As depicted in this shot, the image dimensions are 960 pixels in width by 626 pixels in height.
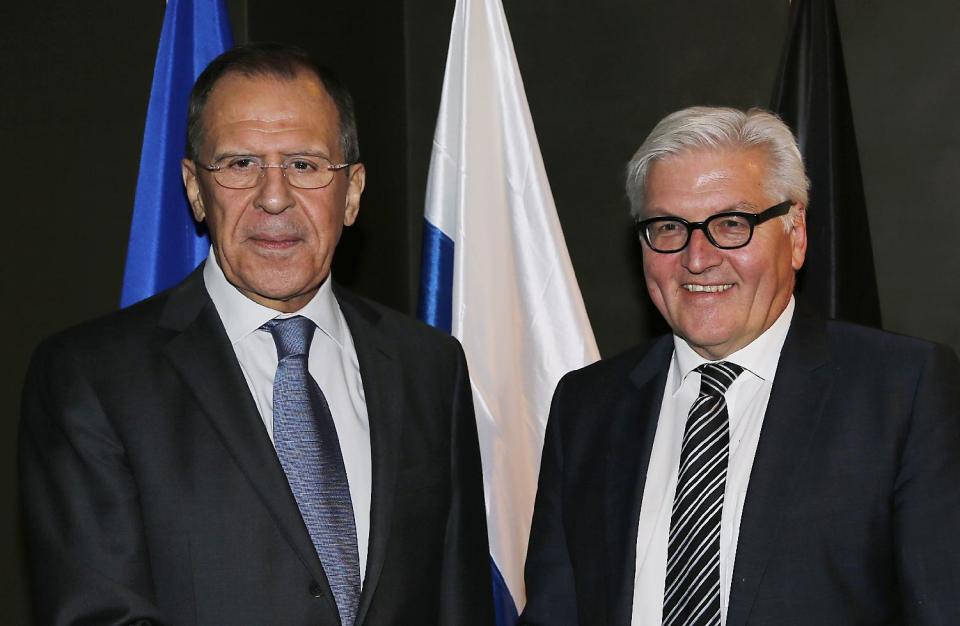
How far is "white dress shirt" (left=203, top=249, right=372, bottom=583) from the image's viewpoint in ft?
7.28

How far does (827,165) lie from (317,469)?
199cm

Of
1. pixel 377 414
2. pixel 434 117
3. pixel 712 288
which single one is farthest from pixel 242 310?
pixel 434 117

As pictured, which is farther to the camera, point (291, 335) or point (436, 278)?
point (436, 278)

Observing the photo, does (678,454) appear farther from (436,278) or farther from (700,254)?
(436,278)

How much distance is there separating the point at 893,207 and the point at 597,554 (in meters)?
2.00

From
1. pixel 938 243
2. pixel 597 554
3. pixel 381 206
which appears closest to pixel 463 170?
pixel 381 206

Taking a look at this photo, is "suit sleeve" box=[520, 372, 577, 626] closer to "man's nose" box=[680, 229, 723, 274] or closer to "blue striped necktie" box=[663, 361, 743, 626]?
"blue striped necktie" box=[663, 361, 743, 626]

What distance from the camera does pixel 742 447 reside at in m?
2.21

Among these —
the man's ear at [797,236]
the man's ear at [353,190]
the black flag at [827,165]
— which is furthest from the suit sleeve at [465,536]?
the black flag at [827,165]

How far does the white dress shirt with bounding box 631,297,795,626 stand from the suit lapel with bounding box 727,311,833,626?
39 millimetres

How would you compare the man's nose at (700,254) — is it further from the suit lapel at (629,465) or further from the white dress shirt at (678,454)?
the suit lapel at (629,465)

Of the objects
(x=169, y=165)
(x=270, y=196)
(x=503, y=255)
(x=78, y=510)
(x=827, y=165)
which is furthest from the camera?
(x=827, y=165)

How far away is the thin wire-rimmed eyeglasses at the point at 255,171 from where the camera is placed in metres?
2.24

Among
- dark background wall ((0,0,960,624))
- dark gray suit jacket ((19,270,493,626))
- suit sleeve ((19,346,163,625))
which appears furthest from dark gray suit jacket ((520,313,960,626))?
dark background wall ((0,0,960,624))
